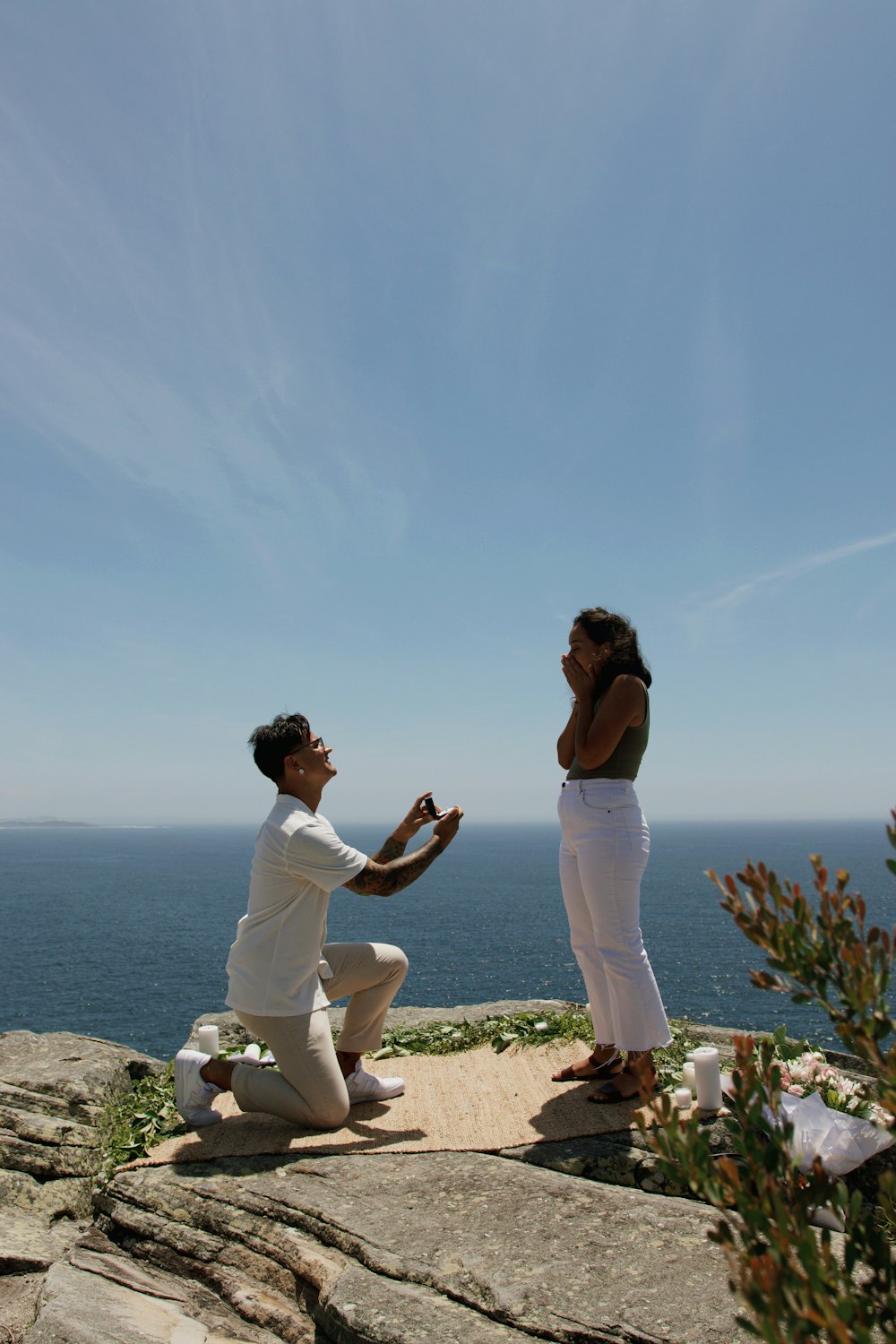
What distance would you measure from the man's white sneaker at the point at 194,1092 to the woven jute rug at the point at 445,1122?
0.30 feet

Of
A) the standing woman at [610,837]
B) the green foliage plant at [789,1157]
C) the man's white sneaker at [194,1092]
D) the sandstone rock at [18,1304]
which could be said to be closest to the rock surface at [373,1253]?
the sandstone rock at [18,1304]

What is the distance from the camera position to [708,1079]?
17.9 feet

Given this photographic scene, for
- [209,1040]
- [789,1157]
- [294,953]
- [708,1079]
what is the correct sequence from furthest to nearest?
[209,1040], [294,953], [708,1079], [789,1157]

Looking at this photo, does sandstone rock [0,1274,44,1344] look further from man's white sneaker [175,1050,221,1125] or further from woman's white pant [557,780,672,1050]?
woman's white pant [557,780,672,1050]

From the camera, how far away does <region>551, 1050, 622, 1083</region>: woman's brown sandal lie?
20.5ft

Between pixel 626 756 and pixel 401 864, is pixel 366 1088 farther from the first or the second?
pixel 626 756

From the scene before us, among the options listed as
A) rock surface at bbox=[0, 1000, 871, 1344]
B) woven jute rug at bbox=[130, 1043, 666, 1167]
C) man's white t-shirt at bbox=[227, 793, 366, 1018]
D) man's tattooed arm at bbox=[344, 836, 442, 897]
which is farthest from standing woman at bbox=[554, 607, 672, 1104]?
man's white t-shirt at bbox=[227, 793, 366, 1018]

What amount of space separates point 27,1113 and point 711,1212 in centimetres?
507

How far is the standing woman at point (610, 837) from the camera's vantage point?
221 inches

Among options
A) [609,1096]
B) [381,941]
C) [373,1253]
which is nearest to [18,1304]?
[373,1253]

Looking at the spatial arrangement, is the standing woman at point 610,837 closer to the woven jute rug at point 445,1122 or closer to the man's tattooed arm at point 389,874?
the woven jute rug at point 445,1122

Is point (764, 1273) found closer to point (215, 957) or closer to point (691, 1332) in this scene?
point (691, 1332)

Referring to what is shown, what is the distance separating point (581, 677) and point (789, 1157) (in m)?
4.17

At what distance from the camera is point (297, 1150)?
17.9 ft
